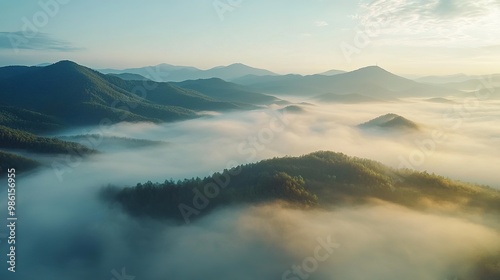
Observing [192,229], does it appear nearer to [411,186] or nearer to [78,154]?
[411,186]

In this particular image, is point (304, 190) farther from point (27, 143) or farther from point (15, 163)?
point (27, 143)

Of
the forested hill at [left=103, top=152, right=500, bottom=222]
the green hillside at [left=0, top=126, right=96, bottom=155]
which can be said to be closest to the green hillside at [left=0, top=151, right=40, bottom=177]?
the green hillside at [left=0, top=126, right=96, bottom=155]

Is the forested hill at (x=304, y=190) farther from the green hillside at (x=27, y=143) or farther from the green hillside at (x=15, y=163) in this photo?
the green hillside at (x=27, y=143)

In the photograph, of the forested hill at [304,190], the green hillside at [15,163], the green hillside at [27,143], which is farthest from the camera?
the green hillside at [27,143]

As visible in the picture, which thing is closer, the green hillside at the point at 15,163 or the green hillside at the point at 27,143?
the green hillside at the point at 15,163

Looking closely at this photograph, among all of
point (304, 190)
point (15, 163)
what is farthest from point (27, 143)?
point (304, 190)

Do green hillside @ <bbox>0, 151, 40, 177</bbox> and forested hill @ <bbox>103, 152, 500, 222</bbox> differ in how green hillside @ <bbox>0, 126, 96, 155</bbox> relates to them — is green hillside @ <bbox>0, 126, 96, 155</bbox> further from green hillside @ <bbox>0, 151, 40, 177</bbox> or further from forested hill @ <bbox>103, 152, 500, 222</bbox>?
forested hill @ <bbox>103, 152, 500, 222</bbox>

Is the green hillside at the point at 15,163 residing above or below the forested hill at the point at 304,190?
below

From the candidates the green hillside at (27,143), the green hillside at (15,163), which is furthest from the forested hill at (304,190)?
the green hillside at (27,143)
